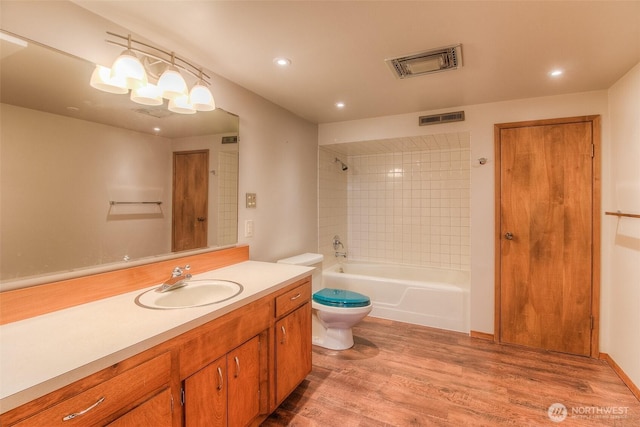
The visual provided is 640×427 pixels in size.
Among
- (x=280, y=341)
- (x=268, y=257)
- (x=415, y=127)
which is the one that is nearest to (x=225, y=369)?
(x=280, y=341)

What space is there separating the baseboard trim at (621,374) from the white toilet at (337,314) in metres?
1.80

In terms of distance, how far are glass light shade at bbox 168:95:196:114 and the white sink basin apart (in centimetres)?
104

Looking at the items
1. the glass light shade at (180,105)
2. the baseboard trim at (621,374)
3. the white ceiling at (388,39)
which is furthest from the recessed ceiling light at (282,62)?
the baseboard trim at (621,374)

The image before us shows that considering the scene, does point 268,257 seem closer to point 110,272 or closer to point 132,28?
point 110,272

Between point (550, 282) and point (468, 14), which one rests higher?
point (468, 14)

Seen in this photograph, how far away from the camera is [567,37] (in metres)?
1.65

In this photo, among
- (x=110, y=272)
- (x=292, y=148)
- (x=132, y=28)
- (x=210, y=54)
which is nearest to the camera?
(x=110, y=272)

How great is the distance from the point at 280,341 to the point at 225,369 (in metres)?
0.42

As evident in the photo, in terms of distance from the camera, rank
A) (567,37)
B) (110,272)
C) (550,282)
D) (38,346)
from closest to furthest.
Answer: (38,346)
(110,272)
(567,37)
(550,282)

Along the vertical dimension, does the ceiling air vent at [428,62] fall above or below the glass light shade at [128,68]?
above

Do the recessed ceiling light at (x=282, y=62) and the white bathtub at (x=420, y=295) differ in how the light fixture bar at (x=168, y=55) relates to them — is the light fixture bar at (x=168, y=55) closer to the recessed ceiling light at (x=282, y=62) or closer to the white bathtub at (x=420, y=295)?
the recessed ceiling light at (x=282, y=62)

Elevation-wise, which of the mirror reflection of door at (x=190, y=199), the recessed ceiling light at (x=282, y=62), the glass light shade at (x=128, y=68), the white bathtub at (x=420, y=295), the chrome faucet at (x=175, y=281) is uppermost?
the recessed ceiling light at (x=282, y=62)

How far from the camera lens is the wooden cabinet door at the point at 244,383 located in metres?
1.37

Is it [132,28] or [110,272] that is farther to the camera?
[132,28]
